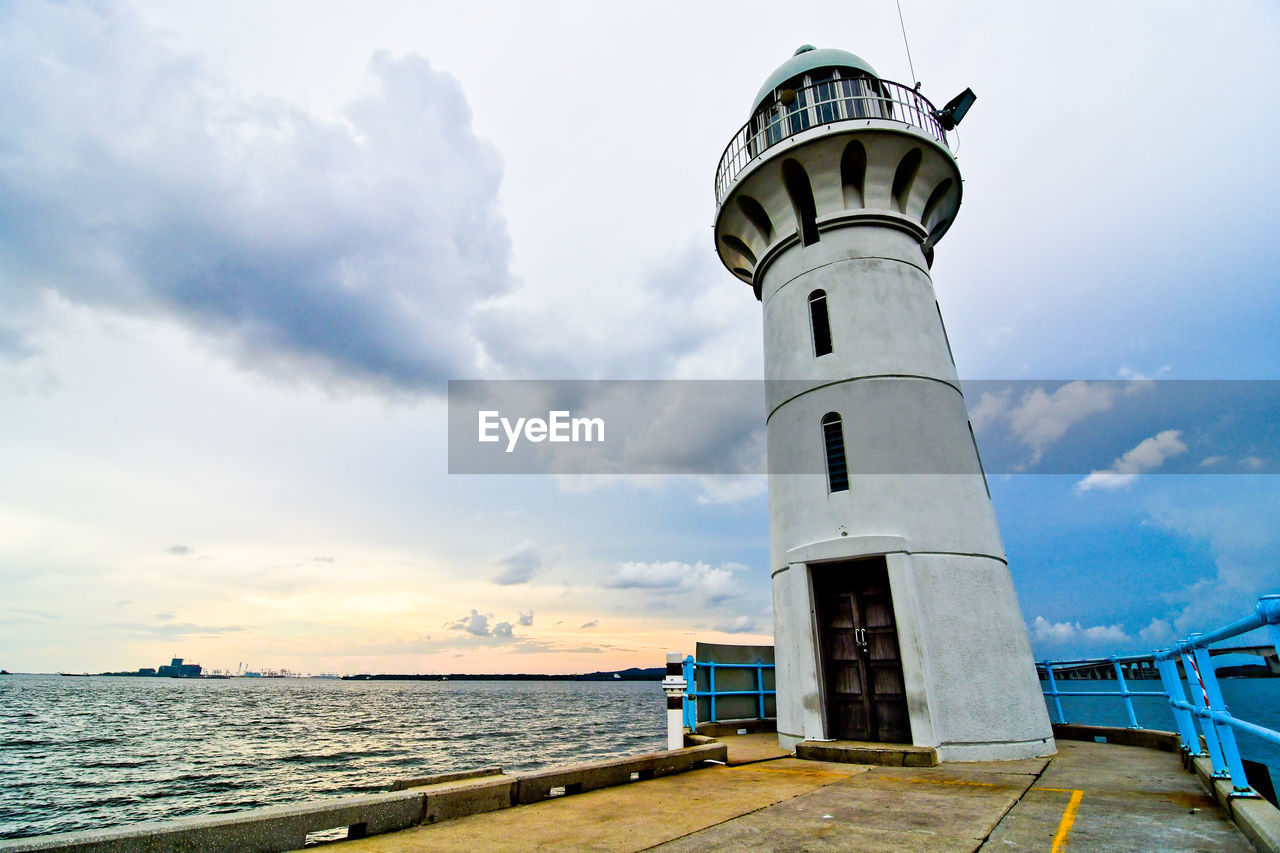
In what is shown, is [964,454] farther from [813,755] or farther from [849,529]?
[813,755]

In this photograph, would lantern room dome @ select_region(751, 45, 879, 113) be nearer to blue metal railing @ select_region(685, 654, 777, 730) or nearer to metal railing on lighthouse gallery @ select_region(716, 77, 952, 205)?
metal railing on lighthouse gallery @ select_region(716, 77, 952, 205)

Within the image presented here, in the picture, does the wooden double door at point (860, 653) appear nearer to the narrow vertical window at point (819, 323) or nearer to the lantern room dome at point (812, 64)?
the narrow vertical window at point (819, 323)

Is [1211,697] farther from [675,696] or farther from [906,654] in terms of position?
[675,696]

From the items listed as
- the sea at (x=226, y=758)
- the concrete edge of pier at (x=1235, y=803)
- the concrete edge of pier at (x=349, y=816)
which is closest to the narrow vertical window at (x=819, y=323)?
the concrete edge of pier at (x=1235, y=803)

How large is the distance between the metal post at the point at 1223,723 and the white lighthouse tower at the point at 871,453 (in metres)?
4.71

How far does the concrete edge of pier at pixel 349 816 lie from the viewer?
372cm

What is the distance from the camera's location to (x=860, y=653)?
407 inches

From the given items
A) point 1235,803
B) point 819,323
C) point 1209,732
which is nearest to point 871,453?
point 819,323

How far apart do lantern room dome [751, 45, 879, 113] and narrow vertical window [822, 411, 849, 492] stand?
9.04 metres

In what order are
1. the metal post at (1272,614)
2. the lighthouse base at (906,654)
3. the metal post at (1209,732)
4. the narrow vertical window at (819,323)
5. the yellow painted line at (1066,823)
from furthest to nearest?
the narrow vertical window at (819,323) → the lighthouse base at (906,654) → the metal post at (1209,732) → the yellow painted line at (1066,823) → the metal post at (1272,614)

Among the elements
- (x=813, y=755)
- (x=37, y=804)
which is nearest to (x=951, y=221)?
(x=813, y=755)

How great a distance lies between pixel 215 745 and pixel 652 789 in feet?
128

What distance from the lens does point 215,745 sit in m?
33.9

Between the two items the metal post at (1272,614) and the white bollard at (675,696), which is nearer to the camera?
the metal post at (1272,614)
